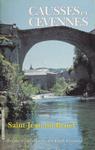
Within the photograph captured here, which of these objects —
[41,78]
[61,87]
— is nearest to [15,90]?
[41,78]

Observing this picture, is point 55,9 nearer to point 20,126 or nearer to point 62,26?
point 62,26

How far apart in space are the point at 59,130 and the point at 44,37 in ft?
2.16

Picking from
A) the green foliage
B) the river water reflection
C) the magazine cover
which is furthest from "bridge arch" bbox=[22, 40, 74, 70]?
the river water reflection

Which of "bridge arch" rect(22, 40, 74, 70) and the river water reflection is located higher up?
"bridge arch" rect(22, 40, 74, 70)

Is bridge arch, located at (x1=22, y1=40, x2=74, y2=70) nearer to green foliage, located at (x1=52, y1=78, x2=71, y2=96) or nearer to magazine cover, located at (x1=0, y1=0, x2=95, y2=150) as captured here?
magazine cover, located at (x1=0, y1=0, x2=95, y2=150)

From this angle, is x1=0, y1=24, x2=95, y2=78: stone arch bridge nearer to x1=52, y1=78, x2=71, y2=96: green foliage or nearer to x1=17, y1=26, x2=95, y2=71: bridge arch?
x1=17, y1=26, x2=95, y2=71: bridge arch

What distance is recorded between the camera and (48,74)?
431 centimetres

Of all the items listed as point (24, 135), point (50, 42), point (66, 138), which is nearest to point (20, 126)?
point (24, 135)

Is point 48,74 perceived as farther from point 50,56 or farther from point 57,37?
point 57,37

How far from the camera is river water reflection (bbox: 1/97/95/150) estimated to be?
4156mm

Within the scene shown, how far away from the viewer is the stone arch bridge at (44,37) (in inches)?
171

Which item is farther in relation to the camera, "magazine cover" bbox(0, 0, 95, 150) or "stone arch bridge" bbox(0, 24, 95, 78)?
"stone arch bridge" bbox(0, 24, 95, 78)

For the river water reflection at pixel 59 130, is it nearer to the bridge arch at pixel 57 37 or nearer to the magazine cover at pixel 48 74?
the magazine cover at pixel 48 74

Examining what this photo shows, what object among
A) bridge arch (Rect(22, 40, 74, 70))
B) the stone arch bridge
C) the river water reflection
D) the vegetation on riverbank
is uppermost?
the stone arch bridge
